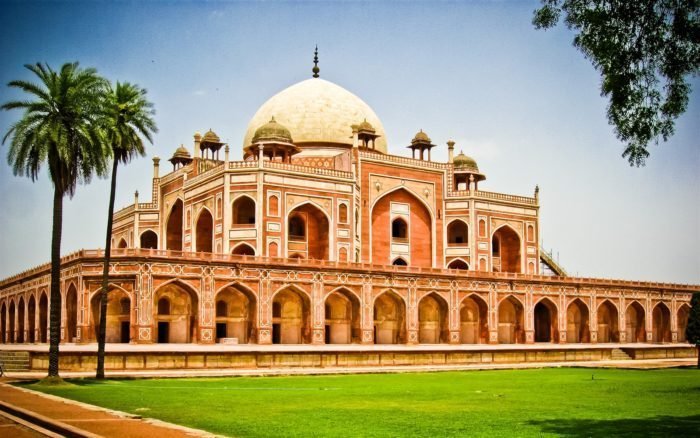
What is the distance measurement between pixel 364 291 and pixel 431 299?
195 inches

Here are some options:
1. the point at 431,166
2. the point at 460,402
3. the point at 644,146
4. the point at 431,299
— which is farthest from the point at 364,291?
the point at 644,146

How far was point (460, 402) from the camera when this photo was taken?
1531cm

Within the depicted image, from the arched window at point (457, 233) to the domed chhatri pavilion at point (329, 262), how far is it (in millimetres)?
122

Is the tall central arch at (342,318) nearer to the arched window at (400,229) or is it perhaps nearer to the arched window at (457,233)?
the arched window at (400,229)

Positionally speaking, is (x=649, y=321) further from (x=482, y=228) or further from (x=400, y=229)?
(x=400, y=229)

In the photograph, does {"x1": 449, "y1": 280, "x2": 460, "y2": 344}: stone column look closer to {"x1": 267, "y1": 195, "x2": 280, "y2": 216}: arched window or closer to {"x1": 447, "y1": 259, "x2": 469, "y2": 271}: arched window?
{"x1": 447, "y1": 259, "x2": 469, "y2": 271}: arched window

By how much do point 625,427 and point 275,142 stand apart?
37.6 m

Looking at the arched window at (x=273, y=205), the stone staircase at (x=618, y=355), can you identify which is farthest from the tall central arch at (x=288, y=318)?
the stone staircase at (x=618, y=355)

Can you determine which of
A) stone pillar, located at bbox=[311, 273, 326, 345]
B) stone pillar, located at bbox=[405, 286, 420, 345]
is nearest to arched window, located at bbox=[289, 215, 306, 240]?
stone pillar, located at bbox=[311, 273, 326, 345]

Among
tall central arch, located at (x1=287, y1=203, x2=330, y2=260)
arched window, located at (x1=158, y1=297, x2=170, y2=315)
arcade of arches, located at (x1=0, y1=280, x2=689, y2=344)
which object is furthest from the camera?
tall central arch, located at (x1=287, y1=203, x2=330, y2=260)

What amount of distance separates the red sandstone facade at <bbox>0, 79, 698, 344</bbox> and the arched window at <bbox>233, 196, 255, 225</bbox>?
11 centimetres

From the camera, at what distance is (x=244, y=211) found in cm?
4622

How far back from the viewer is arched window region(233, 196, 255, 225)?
44.9m

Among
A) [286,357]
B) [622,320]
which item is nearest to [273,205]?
[286,357]
